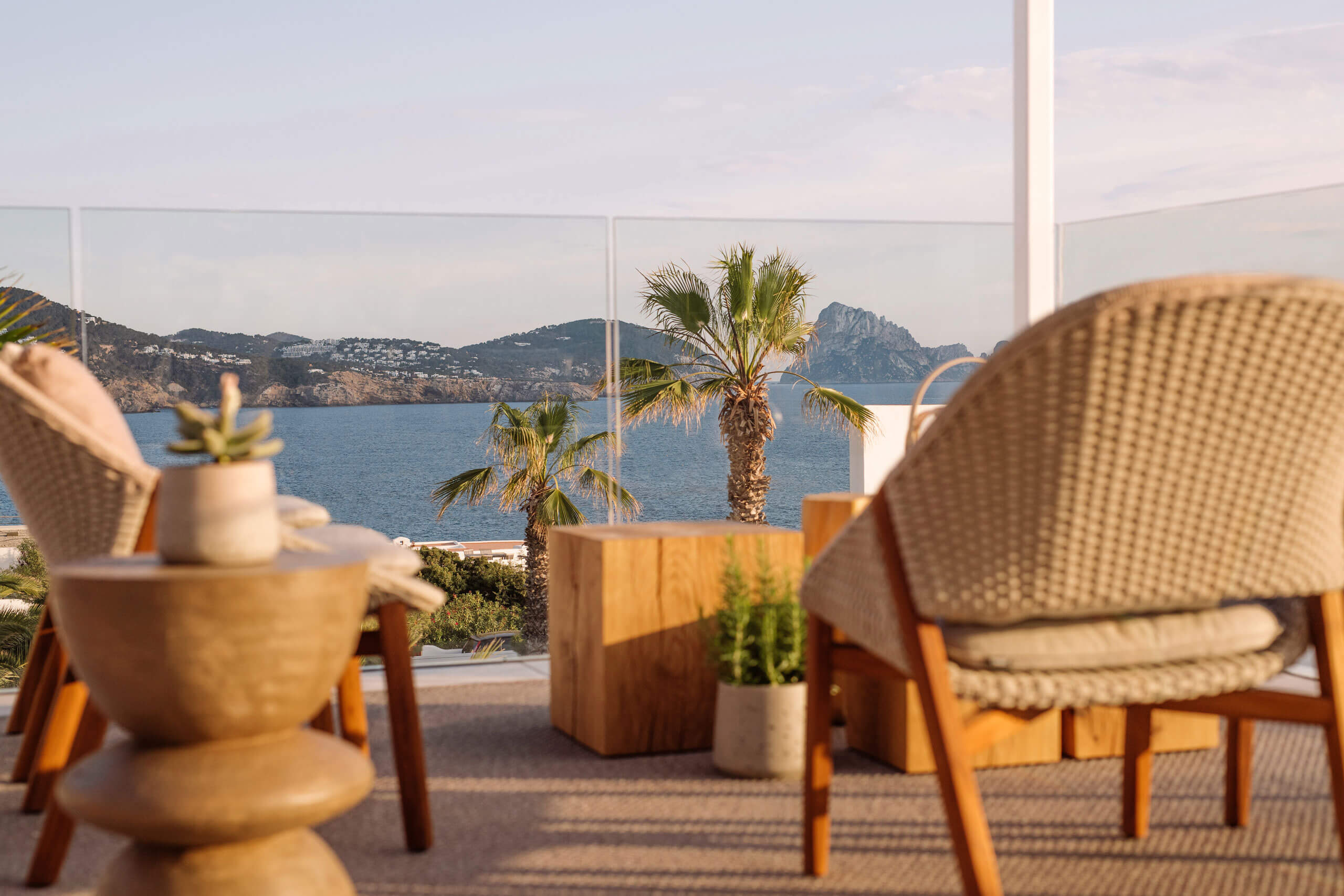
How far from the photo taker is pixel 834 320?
5238 millimetres

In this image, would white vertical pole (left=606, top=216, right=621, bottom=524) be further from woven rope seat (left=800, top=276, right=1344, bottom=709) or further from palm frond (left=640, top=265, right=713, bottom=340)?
woven rope seat (left=800, top=276, right=1344, bottom=709)

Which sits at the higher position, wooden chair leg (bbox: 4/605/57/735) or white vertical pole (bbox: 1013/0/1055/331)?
white vertical pole (bbox: 1013/0/1055/331)

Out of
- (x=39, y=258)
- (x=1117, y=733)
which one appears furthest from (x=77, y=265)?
(x=1117, y=733)

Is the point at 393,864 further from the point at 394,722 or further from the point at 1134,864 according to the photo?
the point at 1134,864

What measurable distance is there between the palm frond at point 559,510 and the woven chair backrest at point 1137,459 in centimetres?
261

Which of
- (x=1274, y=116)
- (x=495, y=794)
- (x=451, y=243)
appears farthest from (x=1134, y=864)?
(x=1274, y=116)

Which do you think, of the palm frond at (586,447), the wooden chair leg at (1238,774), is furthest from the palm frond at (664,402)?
the wooden chair leg at (1238,774)

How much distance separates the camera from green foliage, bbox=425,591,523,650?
4336 millimetres

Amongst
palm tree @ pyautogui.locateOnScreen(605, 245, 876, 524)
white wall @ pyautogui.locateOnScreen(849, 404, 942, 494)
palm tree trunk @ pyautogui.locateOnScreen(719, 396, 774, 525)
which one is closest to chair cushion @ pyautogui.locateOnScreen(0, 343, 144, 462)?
palm tree @ pyautogui.locateOnScreen(605, 245, 876, 524)

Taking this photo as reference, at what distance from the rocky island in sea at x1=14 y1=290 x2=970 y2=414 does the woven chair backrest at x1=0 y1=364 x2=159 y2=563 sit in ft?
5.51

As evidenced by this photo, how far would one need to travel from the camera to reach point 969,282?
15.5ft

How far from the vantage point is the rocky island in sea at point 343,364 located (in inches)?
142

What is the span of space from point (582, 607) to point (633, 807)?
23.2 inches

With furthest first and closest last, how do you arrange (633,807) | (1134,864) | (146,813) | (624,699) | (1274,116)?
1. (1274,116)
2. (624,699)
3. (633,807)
4. (1134,864)
5. (146,813)
